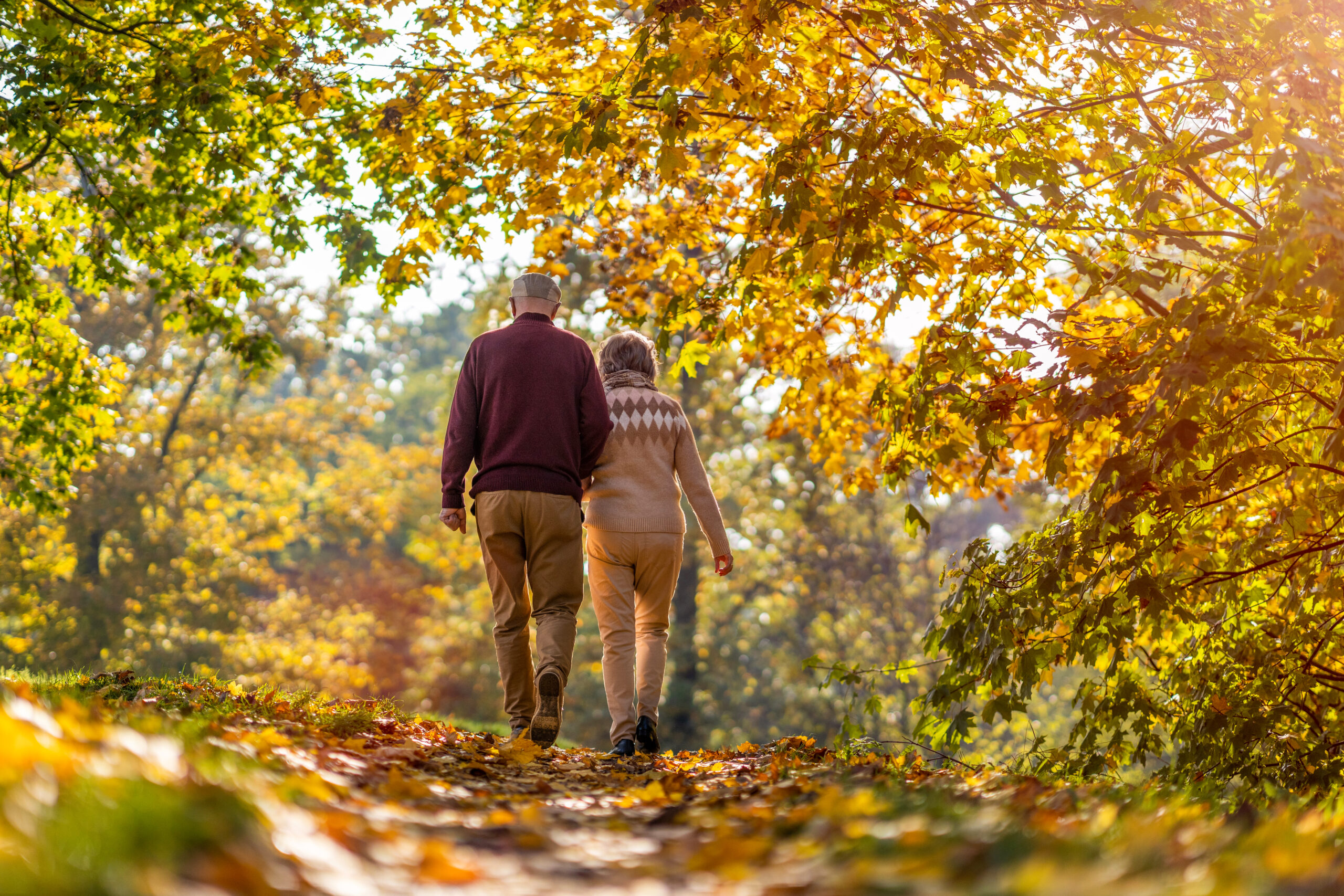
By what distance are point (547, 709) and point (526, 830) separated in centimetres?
267

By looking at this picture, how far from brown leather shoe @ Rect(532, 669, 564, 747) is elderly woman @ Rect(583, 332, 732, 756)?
315 millimetres

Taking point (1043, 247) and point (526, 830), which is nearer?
point (526, 830)

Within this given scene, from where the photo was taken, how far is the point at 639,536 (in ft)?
18.3

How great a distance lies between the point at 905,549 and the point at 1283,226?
2068cm

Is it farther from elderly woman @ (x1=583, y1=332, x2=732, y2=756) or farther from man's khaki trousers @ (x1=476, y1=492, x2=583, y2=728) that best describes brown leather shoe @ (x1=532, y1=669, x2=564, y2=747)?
elderly woman @ (x1=583, y1=332, x2=732, y2=756)

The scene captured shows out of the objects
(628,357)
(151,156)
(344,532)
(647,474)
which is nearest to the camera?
(647,474)

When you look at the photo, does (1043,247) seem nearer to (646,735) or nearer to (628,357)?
(628,357)

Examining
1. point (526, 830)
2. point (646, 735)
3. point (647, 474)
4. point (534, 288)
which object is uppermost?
point (534, 288)

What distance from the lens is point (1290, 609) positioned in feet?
17.5

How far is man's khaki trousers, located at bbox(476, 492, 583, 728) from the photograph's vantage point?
5.39 meters

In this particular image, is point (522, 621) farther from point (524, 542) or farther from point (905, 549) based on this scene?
point (905, 549)

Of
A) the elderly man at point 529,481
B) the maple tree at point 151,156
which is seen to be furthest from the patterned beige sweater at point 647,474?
the maple tree at point 151,156

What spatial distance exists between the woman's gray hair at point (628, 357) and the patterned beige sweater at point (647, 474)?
171 millimetres

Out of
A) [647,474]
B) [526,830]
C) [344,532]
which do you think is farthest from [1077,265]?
[344,532]
